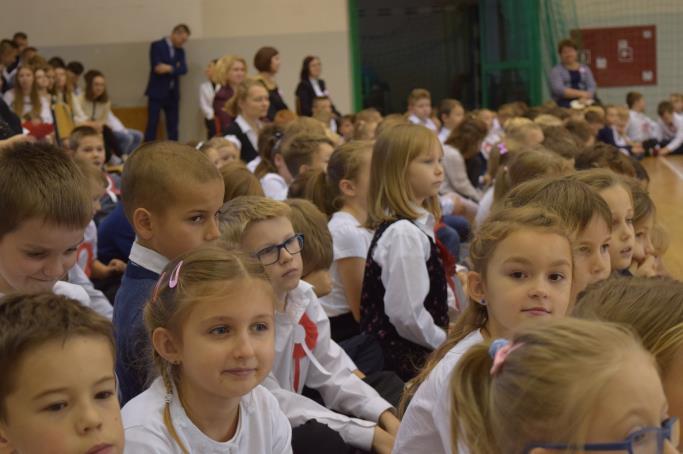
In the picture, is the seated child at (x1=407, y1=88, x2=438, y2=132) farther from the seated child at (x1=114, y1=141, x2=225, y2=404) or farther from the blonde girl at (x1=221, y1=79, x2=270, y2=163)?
the seated child at (x1=114, y1=141, x2=225, y2=404)

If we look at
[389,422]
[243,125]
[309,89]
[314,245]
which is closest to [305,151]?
[243,125]

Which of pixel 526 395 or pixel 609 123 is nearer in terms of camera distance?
pixel 526 395

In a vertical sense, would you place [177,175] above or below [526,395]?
above

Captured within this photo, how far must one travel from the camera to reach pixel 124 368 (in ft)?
8.46

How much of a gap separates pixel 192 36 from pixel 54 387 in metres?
12.4

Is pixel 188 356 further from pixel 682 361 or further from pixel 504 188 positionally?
pixel 504 188

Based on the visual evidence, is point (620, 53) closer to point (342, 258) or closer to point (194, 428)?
point (342, 258)

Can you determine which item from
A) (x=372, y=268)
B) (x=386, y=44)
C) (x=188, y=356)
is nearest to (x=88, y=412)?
(x=188, y=356)

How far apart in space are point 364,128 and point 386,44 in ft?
28.4

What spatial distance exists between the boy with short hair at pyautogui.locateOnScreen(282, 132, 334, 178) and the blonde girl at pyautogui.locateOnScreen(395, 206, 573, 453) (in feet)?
9.04

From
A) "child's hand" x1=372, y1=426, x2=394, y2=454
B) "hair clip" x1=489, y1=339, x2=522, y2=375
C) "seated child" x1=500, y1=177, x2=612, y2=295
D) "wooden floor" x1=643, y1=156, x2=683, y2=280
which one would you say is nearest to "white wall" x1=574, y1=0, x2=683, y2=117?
"wooden floor" x1=643, y1=156, x2=683, y2=280

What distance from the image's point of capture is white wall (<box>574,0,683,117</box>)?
50.3 feet

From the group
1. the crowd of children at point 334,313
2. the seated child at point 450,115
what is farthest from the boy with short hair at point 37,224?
the seated child at point 450,115

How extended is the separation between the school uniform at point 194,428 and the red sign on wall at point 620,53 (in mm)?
13702
